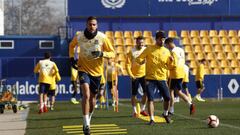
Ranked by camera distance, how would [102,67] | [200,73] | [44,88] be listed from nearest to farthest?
1. [102,67]
2. [44,88]
3. [200,73]

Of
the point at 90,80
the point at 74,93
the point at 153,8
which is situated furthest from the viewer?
the point at 153,8

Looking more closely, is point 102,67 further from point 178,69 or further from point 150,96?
point 178,69

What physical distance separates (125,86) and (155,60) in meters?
17.4

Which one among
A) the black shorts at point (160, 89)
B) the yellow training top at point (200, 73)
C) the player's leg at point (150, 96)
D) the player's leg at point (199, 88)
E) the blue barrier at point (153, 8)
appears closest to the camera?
the player's leg at point (150, 96)

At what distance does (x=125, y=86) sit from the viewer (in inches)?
1347

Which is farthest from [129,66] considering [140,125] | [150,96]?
[140,125]

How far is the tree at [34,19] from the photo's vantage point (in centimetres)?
7050

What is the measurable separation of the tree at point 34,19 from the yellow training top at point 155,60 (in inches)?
1984

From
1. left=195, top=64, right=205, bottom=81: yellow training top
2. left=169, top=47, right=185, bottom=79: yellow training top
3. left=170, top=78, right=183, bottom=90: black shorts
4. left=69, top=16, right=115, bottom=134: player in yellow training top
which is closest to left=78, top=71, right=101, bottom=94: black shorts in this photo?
left=69, top=16, right=115, bottom=134: player in yellow training top

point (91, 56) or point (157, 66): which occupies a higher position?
point (91, 56)

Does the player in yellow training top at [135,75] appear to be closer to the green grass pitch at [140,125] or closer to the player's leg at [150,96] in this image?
the green grass pitch at [140,125]

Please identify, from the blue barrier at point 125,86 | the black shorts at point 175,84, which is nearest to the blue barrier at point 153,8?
the blue barrier at point 125,86

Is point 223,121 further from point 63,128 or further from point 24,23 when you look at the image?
point 24,23

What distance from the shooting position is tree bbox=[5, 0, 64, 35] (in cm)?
7050
